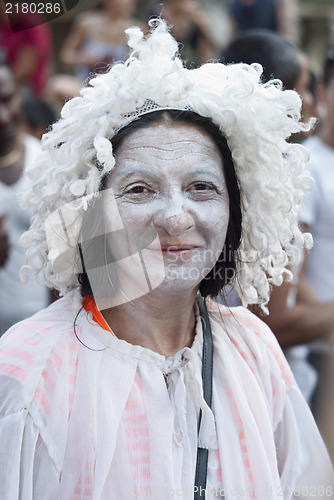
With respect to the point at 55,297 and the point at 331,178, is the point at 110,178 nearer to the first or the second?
the point at 55,297

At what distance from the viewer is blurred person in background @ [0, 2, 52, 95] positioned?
4.86m

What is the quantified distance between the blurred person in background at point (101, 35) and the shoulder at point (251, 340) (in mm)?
3538

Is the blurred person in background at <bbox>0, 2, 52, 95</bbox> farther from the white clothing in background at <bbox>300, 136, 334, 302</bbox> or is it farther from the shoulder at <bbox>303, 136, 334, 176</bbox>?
the white clothing in background at <bbox>300, 136, 334, 302</bbox>

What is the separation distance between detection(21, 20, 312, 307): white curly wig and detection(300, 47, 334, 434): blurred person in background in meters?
1.02

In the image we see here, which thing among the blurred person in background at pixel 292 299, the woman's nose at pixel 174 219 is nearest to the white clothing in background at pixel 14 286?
the blurred person in background at pixel 292 299

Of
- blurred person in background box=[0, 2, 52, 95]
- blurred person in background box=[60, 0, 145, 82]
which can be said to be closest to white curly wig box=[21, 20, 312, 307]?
blurred person in background box=[0, 2, 52, 95]

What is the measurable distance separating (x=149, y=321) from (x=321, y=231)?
4.77ft

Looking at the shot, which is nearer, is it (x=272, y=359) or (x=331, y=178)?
(x=272, y=359)

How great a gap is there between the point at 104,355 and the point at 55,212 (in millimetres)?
422

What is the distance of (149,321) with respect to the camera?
1.98 meters

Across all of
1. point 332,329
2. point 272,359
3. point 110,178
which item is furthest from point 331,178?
point 110,178

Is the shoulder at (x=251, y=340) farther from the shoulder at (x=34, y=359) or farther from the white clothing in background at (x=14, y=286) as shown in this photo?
the white clothing in background at (x=14, y=286)

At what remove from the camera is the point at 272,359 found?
2.13 metres

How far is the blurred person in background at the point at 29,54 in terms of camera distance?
4863 millimetres
